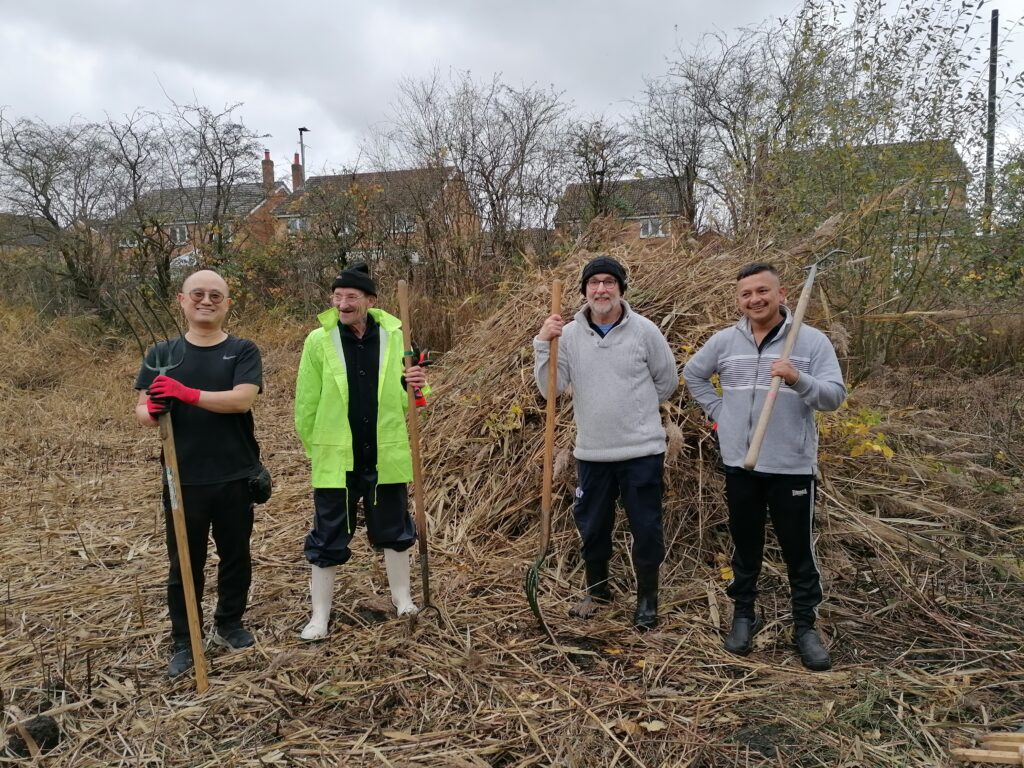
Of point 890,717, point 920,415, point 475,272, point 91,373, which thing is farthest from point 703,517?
point 91,373

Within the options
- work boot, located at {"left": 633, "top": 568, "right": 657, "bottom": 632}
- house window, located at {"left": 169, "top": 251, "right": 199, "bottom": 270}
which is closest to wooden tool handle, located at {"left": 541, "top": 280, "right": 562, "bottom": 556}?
work boot, located at {"left": 633, "top": 568, "right": 657, "bottom": 632}

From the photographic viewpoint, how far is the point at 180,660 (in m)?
3.00

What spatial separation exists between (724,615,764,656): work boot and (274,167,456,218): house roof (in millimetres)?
10293

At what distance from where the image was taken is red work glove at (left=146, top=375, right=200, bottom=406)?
8.81 feet

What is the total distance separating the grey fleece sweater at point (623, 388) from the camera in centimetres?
324

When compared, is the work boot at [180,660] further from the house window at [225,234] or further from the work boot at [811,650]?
the house window at [225,234]

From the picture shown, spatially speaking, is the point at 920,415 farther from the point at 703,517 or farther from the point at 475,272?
the point at 475,272

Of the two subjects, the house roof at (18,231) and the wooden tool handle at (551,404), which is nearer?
the wooden tool handle at (551,404)

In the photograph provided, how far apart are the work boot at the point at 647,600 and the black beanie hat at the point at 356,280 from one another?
6.38 feet

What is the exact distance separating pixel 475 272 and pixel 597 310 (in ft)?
26.5

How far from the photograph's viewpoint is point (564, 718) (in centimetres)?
267

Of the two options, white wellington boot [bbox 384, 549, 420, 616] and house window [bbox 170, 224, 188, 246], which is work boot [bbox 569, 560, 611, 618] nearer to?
white wellington boot [bbox 384, 549, 420, 616]

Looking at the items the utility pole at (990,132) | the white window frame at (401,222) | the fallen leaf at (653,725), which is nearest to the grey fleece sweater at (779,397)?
the fallen leaf at (653,725)

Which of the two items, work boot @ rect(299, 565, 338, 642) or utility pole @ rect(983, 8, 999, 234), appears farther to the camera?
utility pole @ rect(983, 8, 999, 234)
